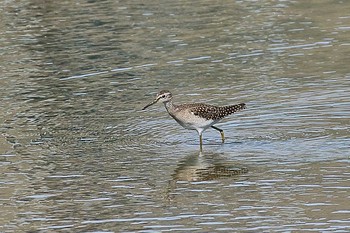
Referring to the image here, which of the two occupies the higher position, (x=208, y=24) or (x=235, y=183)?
(x=235, y=183)

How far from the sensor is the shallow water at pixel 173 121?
527 inches

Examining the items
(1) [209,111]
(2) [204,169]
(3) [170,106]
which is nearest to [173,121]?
(3) [170,106]

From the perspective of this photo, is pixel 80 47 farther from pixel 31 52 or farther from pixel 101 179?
pixel 101 179

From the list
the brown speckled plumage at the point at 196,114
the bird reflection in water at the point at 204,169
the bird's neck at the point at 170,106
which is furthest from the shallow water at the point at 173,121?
the bird's neck at the point at 170,106

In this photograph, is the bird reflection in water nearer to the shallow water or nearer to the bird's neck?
the shallow water

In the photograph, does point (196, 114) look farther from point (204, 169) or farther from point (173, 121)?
point (173, 121)

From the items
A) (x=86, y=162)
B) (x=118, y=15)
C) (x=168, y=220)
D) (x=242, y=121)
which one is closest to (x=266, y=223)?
Answer: (x=168, y=220)

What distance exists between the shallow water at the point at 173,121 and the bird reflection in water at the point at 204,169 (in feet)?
0.10

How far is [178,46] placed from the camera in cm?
2541

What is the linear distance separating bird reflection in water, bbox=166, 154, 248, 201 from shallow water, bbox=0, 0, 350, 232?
0.03m

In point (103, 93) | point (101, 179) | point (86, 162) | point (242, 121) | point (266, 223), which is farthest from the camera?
point (103, 93)

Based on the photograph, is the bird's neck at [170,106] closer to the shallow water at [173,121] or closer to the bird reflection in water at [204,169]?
the shallow water at [173,121]

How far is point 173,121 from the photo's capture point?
18.8 metres

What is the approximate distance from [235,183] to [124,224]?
225cm
